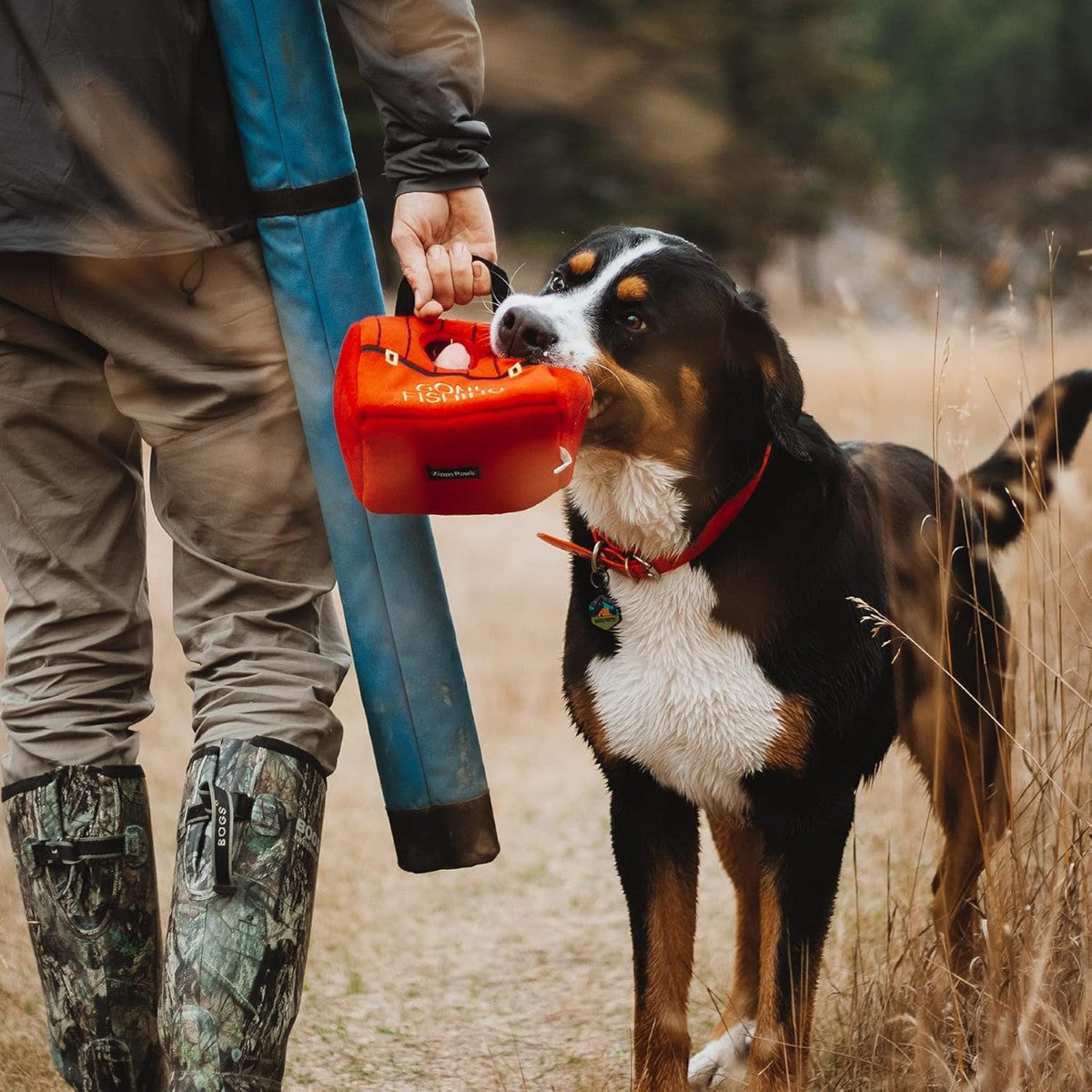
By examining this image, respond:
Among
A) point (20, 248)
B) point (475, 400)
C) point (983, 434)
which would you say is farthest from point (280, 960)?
point (983, 434)

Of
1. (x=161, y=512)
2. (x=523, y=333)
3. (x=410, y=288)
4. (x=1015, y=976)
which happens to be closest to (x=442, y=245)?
(x=410, y=288)

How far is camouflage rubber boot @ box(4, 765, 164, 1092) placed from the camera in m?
1.93

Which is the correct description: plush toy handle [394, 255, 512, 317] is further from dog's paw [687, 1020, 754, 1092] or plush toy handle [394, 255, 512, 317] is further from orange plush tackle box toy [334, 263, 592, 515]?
dog's paw [687, 1020, 754, 1092]

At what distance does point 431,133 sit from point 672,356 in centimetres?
58

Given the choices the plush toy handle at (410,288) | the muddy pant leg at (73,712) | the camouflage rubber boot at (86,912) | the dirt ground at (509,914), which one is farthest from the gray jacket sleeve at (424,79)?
the camouflage rubber boot at (86,912)

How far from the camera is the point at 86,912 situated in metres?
1.94

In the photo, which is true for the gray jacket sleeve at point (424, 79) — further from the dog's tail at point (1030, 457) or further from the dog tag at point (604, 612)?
the dog's tail at point (1030, 457)

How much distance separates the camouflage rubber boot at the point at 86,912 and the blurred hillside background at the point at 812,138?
44.4 inches

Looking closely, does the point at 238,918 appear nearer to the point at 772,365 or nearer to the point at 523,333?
the point at 523,333

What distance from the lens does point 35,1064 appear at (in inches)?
94.4

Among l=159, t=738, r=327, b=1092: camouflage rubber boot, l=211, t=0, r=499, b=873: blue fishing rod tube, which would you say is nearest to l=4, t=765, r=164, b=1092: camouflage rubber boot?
l=159, t=738, r=327, b=1092: camouflage rubber boot

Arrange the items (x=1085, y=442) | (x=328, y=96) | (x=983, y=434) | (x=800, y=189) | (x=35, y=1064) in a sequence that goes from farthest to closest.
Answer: (x=800, y=189) < (x=983, y=434) < (x=1085, y=442) < (x=35, y=1064) < (x=328, y=96)

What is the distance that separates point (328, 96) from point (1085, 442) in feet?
10.1

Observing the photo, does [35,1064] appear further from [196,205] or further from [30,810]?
[196,205]
